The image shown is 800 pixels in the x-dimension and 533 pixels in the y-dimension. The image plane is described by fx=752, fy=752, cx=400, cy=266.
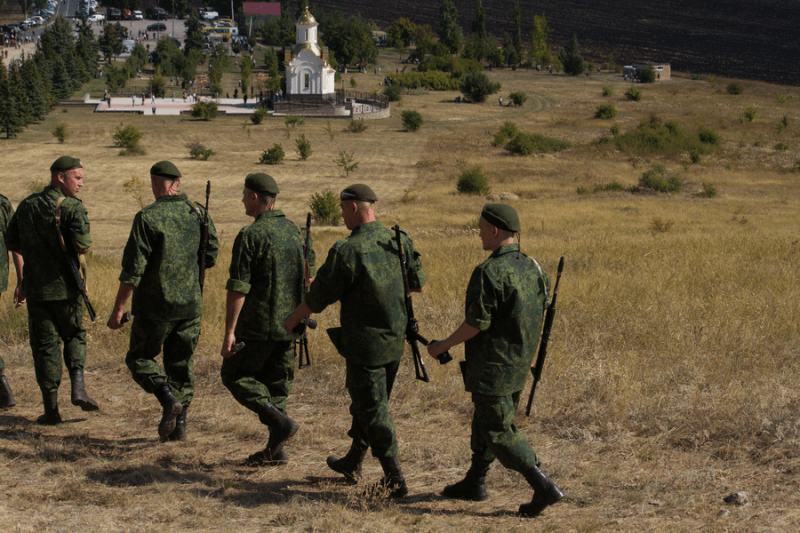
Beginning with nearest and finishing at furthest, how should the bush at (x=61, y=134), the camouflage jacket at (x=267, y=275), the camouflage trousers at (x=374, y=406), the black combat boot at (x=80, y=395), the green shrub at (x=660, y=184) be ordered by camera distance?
1. the camouflage trousers at (x=374, y=406)
2. the camouflage jacket at (x=267, y=275)
3. the black combat boot at (x=80, y=395)
4. the green shrub at (x=660, y=184)
5. the bush at (x=61, y=134)

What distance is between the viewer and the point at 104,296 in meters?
9.12

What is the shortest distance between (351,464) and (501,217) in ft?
5.97

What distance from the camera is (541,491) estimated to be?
4.16 m

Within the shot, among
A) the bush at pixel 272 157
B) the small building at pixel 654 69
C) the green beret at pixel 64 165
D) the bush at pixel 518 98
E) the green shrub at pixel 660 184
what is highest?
the small building at pixel 654 69

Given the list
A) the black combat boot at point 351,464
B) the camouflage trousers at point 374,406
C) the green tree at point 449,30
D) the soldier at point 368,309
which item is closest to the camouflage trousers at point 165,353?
the soldier at point 368,309

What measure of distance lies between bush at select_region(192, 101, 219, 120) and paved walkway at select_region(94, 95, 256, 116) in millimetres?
2519

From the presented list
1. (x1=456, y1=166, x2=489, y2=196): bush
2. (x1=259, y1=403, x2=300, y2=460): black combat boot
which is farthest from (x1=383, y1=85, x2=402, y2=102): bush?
(x1=259, y1=403, x2=300, y2=460): black combat boot

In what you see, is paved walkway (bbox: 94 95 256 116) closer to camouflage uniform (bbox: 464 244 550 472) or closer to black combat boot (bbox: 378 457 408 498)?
black combat boot (bbox: 378 457 408 498)

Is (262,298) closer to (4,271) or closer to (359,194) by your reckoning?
(359,194)

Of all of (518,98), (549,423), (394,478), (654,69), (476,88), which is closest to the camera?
(394,478)

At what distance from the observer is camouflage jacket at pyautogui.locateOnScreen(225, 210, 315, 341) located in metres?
4.80

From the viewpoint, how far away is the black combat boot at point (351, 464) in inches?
185

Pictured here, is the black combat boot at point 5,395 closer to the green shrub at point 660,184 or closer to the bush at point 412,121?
the green shrub at point 660,184

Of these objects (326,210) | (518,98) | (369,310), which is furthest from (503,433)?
(518,98)
